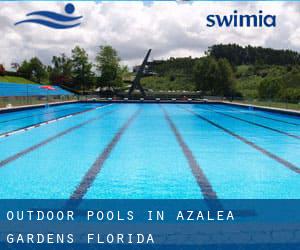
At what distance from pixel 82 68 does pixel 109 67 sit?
12.0 ft

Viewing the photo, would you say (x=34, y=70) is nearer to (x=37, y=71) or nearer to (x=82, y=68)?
(x=37, y=71)

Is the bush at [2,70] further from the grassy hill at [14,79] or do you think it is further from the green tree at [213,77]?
the green tree at [213,77]

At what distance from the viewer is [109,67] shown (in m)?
56.9

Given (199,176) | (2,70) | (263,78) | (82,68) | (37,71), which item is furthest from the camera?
(263,78)

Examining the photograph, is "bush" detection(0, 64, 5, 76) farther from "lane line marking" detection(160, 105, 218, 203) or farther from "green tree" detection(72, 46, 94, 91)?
"lane line marking" detection(160, 105, 218, 203)

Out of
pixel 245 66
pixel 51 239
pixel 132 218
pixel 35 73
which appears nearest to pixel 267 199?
pixel 132 218

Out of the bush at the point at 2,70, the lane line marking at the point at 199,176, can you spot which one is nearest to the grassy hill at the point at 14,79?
the bush at the point at 2,70

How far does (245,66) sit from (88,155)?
11395 cm

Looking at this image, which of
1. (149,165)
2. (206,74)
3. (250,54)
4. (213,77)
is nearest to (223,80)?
(213,77)

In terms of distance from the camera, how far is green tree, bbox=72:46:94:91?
56.2m

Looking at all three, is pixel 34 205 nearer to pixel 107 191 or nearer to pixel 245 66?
pixel 107 191

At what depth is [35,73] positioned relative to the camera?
73.6 meters

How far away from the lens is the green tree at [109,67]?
5669 cm

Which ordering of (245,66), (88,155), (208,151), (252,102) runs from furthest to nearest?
(245,66), (252,102), (208,151), (88,155)
